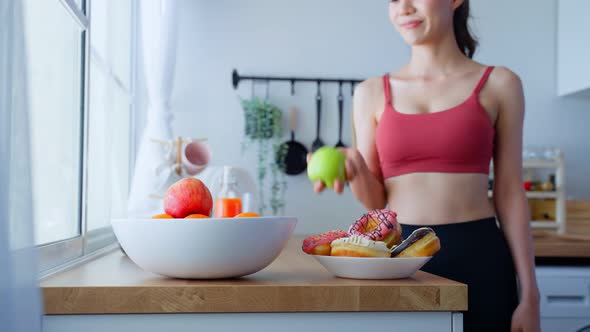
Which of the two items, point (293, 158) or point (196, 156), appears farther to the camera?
point (293, 158)

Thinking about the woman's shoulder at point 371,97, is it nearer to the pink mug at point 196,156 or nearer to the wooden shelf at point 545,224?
the pink mug at point 196,156

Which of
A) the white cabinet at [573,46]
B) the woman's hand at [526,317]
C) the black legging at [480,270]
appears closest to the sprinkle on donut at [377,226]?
the black legging at [480,270]

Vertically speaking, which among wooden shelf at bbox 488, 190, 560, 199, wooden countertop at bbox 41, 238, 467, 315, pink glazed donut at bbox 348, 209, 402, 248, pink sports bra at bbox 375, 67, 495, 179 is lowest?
wooden countertop at bbox 41, 238, 467, 315

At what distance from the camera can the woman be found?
1291 mm

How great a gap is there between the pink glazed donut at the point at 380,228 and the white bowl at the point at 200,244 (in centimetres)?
14

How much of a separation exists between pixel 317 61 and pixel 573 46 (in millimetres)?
1174

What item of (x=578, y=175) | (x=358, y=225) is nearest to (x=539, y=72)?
(x=578, y=175)

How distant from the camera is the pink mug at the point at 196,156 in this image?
178 centimetres

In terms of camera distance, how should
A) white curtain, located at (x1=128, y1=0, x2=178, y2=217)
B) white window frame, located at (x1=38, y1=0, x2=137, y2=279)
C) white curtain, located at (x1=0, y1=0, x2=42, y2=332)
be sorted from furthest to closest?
white curtain, located at (x1=128, y1=0, x2=178, y2=217), white window frame, located at (x1=38, y1=0, x2=137, y2=279), white curtain, located at (x1=0, y1=0, x2=42, y2=332)

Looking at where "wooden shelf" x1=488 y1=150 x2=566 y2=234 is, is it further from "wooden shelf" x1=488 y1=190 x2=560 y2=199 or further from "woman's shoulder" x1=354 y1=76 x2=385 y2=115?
"woman's shoulder" x1=354 y1=76 x2=385 y2=115

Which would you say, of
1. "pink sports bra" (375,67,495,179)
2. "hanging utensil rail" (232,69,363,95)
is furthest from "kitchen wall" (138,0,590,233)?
"pink sports bra" (375,67,495,179)

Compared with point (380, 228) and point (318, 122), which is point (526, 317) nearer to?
point (380, 228)

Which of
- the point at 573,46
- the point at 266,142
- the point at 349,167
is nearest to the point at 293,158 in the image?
the point at 266,142

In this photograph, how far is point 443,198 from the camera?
4.40 feet
